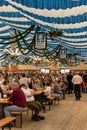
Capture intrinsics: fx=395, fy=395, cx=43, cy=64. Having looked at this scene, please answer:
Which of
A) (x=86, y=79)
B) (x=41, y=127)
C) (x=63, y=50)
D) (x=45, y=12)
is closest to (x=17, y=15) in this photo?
(x=45, y=12)

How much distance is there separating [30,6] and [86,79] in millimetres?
15086

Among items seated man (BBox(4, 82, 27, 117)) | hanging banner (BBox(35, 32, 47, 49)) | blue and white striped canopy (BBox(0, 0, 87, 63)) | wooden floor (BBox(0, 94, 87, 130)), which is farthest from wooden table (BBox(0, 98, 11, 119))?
hanging banner (BBox(35, 32, 47, 49))

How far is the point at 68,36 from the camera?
676 inches

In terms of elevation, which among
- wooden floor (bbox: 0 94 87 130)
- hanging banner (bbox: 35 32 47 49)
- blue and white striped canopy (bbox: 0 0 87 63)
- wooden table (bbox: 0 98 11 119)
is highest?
blue and white striped canopy (bbox: 0 0 87 63)

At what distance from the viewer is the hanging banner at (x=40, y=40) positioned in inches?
646

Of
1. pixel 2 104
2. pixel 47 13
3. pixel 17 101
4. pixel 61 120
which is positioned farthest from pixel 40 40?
pixel 17 101

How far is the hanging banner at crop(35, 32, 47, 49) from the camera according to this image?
16.4m

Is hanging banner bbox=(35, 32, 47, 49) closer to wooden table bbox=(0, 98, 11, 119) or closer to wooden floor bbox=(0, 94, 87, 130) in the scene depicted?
wooden floor bbox=(0, 94, 87, 130)

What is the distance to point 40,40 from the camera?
16625 mm

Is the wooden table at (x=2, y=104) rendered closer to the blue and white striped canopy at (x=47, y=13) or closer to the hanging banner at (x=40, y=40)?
the blue and white striped canopy at (x=47, y=13)

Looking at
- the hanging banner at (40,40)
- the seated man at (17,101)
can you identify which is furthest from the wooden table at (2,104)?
Answer: the hanging banner at (40,40)

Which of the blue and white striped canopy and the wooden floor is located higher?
the blue and white striped canopy

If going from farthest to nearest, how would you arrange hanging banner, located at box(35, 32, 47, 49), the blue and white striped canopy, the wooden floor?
hanging banner, located at box(35, 32, 47, 49) < the wooden floor < the blue and white striped canopy

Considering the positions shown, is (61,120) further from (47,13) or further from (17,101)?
(47,13)
